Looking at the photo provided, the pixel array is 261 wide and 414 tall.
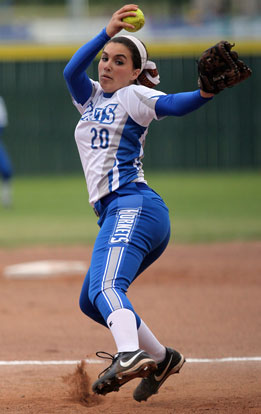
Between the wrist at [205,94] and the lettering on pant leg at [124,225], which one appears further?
the lettering on pant leg at [124,225]

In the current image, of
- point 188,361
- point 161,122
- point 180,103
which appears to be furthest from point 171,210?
point 180,103

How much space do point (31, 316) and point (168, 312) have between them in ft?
3.76

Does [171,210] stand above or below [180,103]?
below

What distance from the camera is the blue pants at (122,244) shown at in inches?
140

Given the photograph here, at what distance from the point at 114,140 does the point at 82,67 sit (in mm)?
446

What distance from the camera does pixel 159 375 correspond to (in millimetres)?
4023

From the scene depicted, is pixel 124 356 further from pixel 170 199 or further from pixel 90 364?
pixel 170 199

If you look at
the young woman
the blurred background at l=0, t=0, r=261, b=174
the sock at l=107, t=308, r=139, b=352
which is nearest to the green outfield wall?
the blurred background at l=0, t=0, r=261, b=174

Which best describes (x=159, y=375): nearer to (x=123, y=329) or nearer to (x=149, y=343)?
(x=149, y=343)

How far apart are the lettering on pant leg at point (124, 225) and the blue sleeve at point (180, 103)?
0.52 m

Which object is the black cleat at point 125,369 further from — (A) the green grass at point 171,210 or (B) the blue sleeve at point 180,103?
(A) the green grass at point 171,210

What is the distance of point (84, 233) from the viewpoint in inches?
428

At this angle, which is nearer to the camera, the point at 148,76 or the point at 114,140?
the point at 114,140

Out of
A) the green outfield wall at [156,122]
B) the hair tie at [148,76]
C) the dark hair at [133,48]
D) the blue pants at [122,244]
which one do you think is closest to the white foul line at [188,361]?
the blue pants at [122,244]
